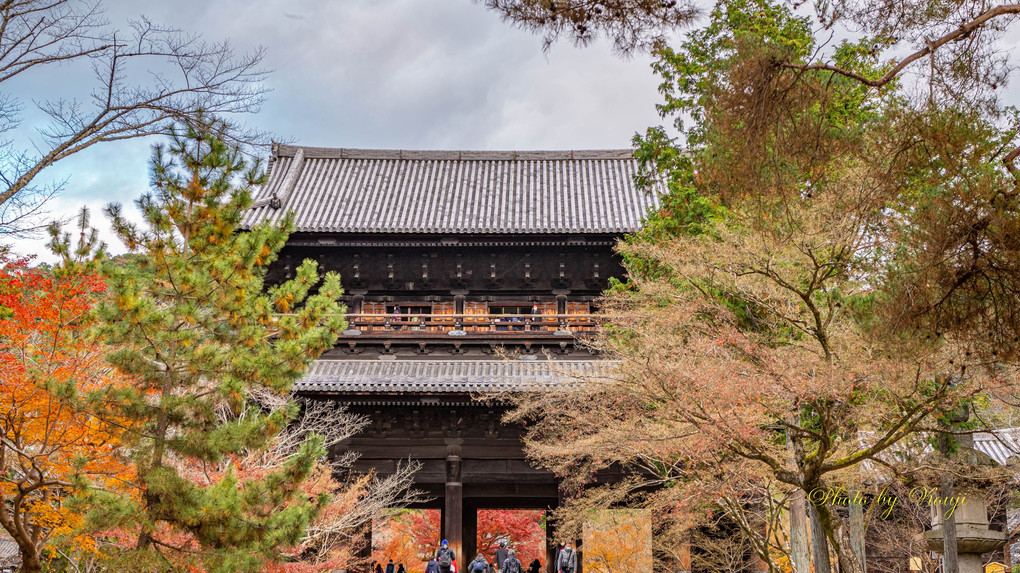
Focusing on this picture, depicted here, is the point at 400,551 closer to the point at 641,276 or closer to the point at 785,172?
the point at 641,276

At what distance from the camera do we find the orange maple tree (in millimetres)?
7559

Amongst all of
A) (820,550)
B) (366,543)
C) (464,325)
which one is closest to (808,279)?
(820,550)

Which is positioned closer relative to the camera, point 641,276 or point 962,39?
point 962,39

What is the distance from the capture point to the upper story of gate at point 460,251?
16.8 metres

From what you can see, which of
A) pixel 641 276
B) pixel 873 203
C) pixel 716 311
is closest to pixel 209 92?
pixel 873 203

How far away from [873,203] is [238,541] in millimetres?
6362

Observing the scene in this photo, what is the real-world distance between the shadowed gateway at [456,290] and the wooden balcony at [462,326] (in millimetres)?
40

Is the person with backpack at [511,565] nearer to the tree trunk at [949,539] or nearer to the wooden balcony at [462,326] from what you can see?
the wooden balcony at [462,326]

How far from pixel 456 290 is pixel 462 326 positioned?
4.36 ft

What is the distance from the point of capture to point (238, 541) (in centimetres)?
752

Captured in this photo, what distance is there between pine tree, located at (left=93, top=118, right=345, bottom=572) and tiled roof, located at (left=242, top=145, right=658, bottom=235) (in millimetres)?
9118

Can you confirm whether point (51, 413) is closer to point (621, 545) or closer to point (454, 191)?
point (621, 545)

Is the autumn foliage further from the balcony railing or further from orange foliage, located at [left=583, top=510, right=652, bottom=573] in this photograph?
orange foliage, located at [left=583, top=510, right=652, bottom=573]

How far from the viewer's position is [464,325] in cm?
1678
